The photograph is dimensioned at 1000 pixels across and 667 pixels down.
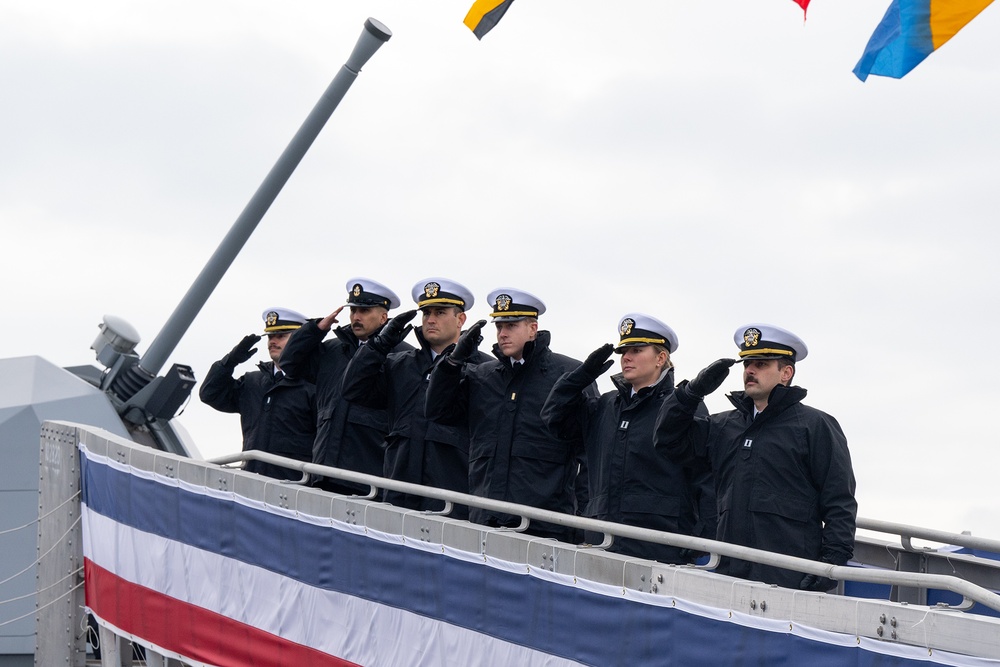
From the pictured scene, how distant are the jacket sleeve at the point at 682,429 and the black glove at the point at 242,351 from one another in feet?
12.5

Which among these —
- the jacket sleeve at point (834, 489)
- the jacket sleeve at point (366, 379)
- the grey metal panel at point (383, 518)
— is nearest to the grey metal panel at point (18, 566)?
the jacket sleeve at point (366, 379)

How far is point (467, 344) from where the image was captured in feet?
21.5

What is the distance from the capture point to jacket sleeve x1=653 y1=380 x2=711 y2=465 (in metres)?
5.53

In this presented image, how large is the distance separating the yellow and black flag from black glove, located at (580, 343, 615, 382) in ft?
8.80

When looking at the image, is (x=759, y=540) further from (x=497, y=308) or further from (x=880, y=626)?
(x=497, y=308)

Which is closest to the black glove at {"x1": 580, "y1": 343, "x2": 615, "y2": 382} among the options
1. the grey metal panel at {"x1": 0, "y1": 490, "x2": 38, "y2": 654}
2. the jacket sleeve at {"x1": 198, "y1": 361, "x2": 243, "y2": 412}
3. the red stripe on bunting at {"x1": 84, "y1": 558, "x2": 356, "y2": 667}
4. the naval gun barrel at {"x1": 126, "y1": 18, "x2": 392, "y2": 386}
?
the red stripe on bunting at {"x1": 84, "y1": 558, "x2": 356, "y2": 667}

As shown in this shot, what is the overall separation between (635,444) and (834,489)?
0.86 metres

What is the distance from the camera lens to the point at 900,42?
20.5 ft

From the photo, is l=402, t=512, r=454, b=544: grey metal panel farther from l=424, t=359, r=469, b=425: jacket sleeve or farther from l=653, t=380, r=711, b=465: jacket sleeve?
l=653, t=380, r=711, b=465: jacket sleeve

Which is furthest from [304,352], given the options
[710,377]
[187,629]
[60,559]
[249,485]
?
[710,377]

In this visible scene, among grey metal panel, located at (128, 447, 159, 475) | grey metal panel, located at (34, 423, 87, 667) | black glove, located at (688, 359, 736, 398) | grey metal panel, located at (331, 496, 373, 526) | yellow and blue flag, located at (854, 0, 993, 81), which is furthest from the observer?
grey metal panel, located at (34, 423, 87, 667)

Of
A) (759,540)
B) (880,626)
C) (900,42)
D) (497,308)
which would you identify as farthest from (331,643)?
(900,42)

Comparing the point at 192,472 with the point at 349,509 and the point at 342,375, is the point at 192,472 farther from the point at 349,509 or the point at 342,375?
the point at 349,509

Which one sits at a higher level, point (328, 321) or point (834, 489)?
point (328, 321)
